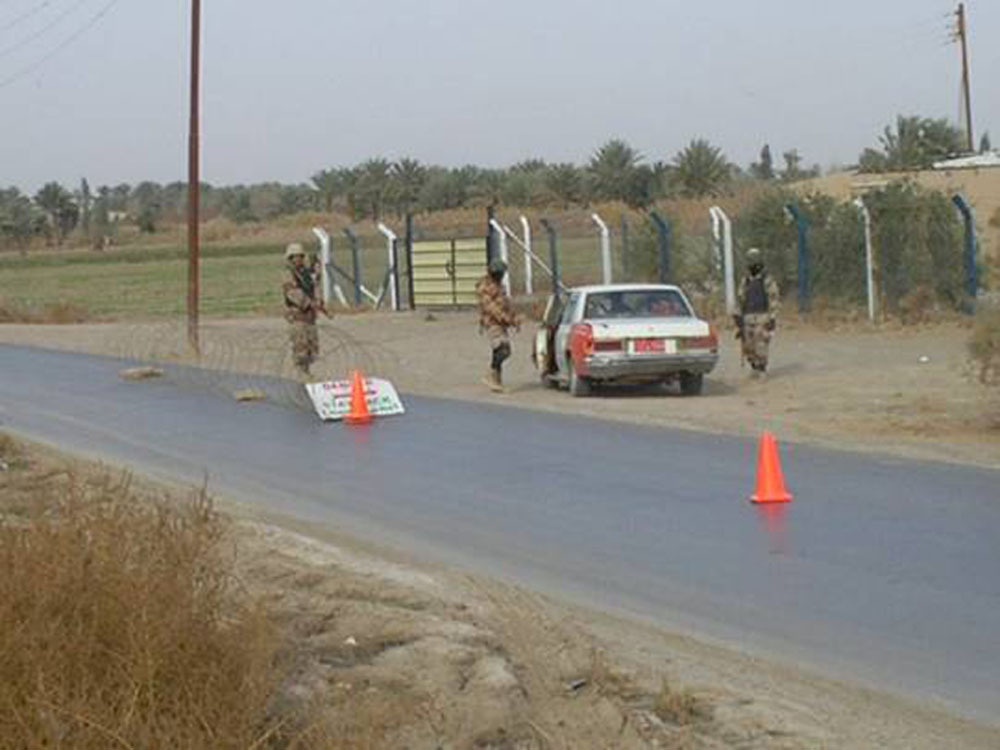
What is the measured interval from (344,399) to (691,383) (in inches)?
188

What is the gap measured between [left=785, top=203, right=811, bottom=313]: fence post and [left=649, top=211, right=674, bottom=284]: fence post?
353 cm

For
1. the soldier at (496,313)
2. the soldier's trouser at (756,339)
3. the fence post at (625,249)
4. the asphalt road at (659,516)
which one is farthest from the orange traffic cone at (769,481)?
the fence post at (625,249)

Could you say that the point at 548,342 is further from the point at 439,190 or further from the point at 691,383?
the point at 439,190

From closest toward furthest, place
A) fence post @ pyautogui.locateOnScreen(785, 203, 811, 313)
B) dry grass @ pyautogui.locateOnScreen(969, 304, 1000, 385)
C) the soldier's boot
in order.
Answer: dry grass @ pyautogui.locateOnScreen(969, 304, 1000, 385) → the soldier's boot → fence post @ pyautogui.locateOnScreen(785, 203, 811, 313)

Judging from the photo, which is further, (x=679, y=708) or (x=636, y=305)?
(x=636, y=305)

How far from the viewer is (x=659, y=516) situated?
41.8ft

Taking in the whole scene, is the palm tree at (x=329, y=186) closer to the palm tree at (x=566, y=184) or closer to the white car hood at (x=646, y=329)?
the palm tree at (x=566, y=184)

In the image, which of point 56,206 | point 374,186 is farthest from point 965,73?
point 56,206

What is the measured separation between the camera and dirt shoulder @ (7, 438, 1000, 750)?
22.1 ft

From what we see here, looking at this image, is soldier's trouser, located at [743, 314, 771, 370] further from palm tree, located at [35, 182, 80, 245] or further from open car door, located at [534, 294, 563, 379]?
palm tree, located at [35, 182, 80, 245]

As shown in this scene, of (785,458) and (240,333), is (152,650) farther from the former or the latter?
(240,333)

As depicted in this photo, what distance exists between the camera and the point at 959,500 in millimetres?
13102

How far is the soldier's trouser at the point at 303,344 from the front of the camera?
22.8 m

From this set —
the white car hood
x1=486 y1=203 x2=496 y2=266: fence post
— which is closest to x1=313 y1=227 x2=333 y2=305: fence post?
x1=486 y1=203 x2=496 y2=266: fence post
